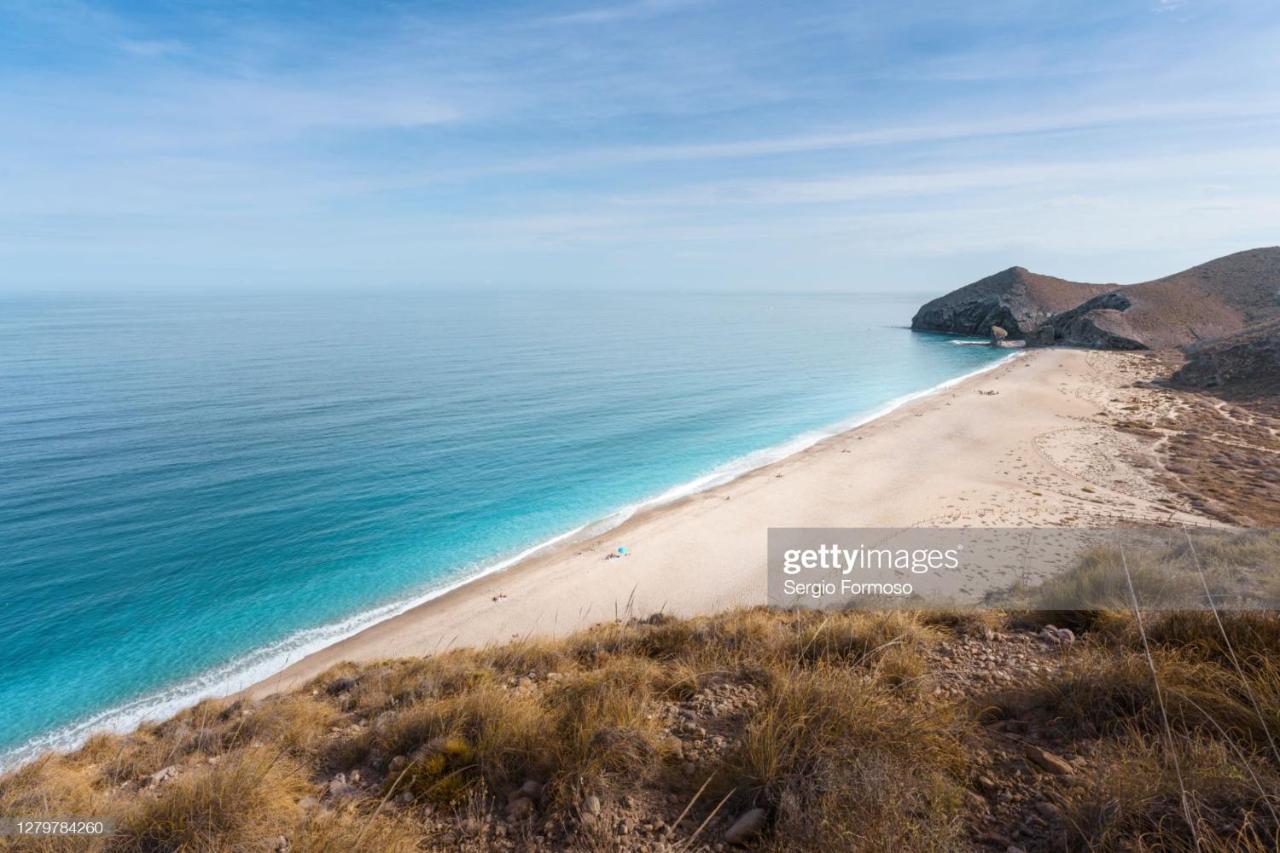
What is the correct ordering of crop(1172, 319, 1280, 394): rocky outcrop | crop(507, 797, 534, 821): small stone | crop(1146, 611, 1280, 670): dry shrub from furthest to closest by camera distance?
crop(1172, 319, 1280, 394): rocky outcrop < crop(1146, 611, 1280, 670): dry shrub < crop(507, 797, 534, 821): small stone

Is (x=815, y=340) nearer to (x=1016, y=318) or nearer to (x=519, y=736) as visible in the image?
(x=1016, y=318)

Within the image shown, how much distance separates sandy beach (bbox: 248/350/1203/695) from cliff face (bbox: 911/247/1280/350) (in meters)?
44.8

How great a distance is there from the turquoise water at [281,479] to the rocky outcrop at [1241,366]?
16.7m

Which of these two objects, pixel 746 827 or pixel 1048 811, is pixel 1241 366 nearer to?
pixel 1048 811

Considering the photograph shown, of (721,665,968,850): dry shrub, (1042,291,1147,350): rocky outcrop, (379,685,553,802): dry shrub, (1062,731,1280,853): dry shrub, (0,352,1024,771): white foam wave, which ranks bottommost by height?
(0,352,1024,771): white foam wave

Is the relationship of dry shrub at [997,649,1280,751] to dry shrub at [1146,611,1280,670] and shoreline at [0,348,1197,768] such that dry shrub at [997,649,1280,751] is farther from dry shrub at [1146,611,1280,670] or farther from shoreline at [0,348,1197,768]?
shoreline at [0,348,1197,768]

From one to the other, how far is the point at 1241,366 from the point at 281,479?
55.2 metres

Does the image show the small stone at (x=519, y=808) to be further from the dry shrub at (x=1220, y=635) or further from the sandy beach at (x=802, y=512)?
→ the dry shrub at (x=1220, y=635)

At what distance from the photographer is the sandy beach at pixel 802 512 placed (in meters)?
13.6

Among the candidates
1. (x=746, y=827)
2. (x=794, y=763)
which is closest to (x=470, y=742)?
(x=746, y=827)

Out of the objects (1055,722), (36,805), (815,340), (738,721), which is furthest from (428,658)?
(815,340)

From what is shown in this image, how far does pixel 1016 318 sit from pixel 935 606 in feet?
314

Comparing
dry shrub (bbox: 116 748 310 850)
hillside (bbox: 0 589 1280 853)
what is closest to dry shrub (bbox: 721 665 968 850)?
hillside (bbox: 0 589 1280 853)

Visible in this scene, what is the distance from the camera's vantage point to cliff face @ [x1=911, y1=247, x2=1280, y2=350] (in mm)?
65438
